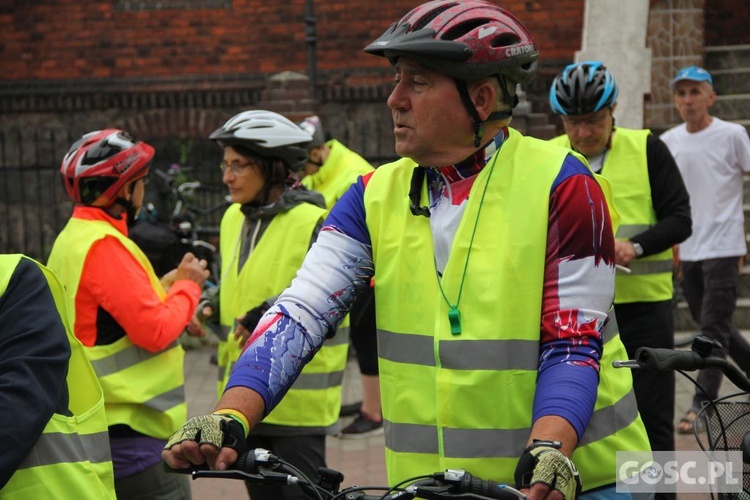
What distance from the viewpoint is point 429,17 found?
285cm

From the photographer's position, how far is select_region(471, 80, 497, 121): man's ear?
2875mm

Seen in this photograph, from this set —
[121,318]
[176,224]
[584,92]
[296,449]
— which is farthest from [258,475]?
[176,224]

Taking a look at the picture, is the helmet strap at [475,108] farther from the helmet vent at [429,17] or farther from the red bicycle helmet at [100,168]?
the red bicycle helmet at [100,168]

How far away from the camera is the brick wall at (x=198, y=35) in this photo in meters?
13.4

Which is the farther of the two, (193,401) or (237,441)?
(193,401)

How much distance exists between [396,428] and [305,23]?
10642 mm

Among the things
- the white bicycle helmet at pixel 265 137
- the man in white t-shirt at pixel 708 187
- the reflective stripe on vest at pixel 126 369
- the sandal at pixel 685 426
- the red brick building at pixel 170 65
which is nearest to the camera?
the reflective stripe on vest at pixel 126 369

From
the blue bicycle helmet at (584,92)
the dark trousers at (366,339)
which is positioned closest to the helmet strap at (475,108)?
the blue bicycle helmet at (584,92)

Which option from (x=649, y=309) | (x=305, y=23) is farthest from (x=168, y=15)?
(x=649, y=309)

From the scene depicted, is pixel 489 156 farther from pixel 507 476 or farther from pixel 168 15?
pixel 168 15

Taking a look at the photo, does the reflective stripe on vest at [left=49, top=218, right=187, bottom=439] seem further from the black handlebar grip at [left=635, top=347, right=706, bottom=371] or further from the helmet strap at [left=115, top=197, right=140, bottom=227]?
the black handlebar grip at [left=635, top=347, right=706, bottom=371]

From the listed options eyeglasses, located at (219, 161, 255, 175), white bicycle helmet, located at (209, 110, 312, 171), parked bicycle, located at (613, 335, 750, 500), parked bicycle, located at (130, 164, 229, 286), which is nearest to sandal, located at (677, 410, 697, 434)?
white bicycle helmet, located at (209, 110, 312, 171)

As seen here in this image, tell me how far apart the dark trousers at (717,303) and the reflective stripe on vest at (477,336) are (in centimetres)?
476

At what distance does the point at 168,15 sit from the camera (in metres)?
13.5
